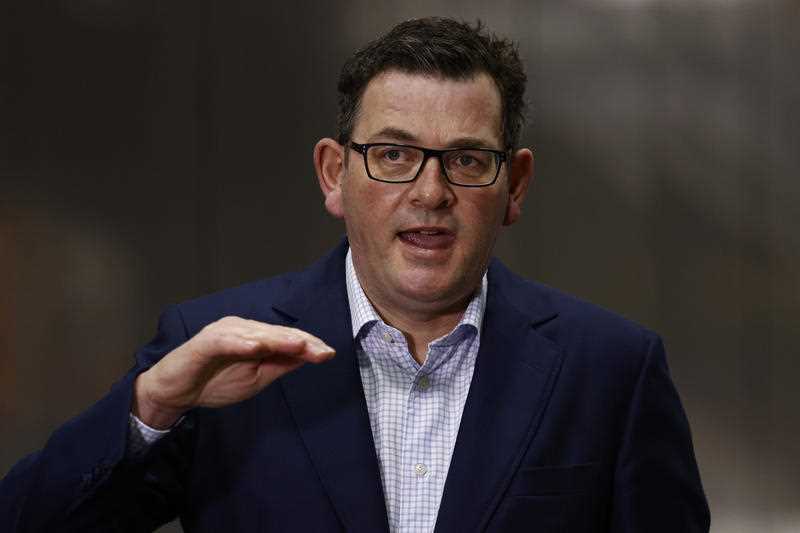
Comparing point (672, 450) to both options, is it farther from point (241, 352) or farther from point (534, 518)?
point (241, 352)

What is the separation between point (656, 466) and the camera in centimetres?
168

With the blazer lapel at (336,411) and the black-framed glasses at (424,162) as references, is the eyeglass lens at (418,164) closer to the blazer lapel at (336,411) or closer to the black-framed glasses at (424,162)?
the black-framed glasses at (424,162)

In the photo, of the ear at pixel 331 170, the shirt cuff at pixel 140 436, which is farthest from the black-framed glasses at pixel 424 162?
the shirt cuff at pixel 140 436

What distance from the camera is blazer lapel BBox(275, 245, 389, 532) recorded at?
1556 millimetres

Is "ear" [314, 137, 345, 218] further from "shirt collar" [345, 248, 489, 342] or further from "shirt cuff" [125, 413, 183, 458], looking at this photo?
"shirt cuff" [125, 413, 183, 458]

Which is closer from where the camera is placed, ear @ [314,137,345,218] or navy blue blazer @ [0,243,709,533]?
navy blue blazer @ [0,243,709,533]

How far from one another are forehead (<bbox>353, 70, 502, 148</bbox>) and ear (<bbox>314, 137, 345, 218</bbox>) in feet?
0.34

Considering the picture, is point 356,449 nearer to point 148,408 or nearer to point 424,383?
point 424,383

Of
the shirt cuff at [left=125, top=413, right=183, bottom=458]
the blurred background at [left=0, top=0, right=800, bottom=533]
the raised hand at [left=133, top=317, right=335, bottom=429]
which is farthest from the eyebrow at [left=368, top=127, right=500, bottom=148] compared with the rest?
the blurred background at [left=0, top=0, right=800, bottom=533]

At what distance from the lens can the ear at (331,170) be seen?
1761 mm

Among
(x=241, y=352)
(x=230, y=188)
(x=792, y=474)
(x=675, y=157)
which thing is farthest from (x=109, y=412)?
(x=792, y=474)

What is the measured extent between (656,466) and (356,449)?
0.43 m

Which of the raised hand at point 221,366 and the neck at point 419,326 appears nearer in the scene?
the raised hand at point 221,366

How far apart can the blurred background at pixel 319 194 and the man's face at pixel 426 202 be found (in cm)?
134
